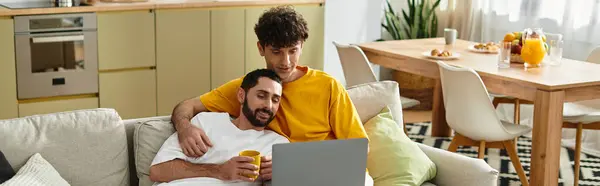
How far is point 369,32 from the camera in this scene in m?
6.86

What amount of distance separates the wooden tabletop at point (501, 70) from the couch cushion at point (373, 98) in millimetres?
893

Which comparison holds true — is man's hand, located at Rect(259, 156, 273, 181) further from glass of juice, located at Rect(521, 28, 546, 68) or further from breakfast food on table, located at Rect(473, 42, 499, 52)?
breakfast food on table, located at Rect(473, 42, 499, 52)

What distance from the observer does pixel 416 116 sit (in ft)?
21.8

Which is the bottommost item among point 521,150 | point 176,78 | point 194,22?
point 521,150

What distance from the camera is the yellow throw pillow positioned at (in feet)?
10.9

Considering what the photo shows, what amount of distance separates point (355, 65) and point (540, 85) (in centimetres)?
128

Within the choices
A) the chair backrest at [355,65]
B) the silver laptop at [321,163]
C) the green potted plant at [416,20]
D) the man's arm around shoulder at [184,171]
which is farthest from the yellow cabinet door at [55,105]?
the silver laptop at [321,163]

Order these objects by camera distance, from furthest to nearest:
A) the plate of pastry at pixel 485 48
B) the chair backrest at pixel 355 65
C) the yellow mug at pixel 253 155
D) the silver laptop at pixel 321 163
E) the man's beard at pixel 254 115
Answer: the plate of pastry at pixel 485 48 < the chair backrest at pixel 355 65 < the man's beard at pixel 254 115 < the yellow mug at pixel 253 155 < the silver laptop at pixel 321 163

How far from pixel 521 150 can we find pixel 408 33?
67.7 inches

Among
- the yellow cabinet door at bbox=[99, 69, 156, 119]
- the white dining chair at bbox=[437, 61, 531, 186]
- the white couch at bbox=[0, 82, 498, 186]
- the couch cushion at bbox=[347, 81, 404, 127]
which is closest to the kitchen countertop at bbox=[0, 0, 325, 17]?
the yellow cabinet door at bbox=[99, 69, 156, 119]

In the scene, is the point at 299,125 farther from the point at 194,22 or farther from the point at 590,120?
the point at 194,22

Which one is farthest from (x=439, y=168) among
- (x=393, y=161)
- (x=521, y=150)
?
(x=521, y=150)

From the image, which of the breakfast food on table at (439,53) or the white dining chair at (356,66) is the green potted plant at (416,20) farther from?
the breakfast food on table at (439,53)

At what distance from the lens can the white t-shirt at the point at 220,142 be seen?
9.83ft
